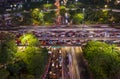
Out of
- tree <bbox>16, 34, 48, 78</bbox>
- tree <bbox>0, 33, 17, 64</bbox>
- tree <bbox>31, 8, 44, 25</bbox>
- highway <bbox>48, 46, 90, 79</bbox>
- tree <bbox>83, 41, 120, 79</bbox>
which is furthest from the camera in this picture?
tree <bbox>31, 8, 44, 25</bbox>

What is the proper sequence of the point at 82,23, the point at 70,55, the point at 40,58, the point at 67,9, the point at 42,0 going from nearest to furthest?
the point at 40,58, the point at 70,55, the point at 82,23, the point at 67,9, the point at 42,0

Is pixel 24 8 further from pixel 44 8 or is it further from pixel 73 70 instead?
pixel 73 70

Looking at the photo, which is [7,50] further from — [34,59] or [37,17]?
[37,17]

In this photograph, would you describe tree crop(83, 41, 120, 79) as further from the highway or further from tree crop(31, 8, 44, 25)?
tree crop(31, 8, 44, 25)

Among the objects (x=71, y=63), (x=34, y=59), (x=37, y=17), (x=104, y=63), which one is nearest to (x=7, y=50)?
(x=34, y=59)

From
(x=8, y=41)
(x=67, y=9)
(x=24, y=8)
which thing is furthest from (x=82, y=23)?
(x=8, y=41)

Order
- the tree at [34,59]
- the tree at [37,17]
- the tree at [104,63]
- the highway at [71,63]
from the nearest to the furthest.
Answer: the tree at [104,63]
the tree at [34,59]
the highway at [71,63]
the tree at [37,17]

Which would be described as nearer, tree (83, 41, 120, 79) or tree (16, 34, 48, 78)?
tree (83, 41, 120, 79)

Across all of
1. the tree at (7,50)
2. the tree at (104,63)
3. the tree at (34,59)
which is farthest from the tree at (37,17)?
the tree at (104,63)

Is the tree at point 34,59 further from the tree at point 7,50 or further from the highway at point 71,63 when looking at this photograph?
the highway at point 71,63

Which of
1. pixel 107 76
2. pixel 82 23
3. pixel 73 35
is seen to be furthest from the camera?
pixel 82 23

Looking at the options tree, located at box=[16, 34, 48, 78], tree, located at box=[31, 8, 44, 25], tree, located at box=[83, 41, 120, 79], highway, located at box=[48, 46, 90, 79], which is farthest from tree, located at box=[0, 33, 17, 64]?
tree, located at box=[31, 8, 44, 25]
